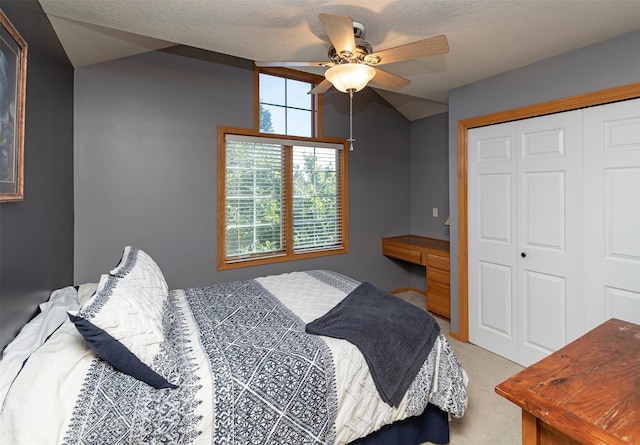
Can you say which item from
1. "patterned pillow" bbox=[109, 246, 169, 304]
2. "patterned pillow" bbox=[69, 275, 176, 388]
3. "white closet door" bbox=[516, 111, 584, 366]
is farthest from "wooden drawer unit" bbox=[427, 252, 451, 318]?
"patterned pillow" bbox=[69, 275, 176, 388]

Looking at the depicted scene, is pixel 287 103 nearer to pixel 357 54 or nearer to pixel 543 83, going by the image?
pixel 357 54

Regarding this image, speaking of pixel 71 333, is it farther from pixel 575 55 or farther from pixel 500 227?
pixel 575 55

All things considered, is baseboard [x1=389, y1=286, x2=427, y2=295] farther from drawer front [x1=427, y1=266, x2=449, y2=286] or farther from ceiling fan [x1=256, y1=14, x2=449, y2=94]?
ceiling fan [x1=256, y1=14, x2=449, y2=94]

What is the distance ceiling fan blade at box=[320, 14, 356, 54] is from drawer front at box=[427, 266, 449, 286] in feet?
8.38

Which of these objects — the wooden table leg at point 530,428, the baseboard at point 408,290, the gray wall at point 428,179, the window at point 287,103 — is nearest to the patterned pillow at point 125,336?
the wooden table leg at point 530,428

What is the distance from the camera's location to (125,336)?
4.14ft

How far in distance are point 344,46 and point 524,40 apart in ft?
4.30

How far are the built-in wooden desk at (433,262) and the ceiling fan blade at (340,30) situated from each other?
2444 mm

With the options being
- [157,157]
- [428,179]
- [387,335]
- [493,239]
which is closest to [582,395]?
[387,335]

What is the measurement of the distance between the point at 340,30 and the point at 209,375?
5.47 feet

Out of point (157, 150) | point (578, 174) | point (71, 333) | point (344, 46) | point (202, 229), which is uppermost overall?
point (344, 46)

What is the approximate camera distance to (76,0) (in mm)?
1609

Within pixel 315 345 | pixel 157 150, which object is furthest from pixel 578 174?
pixel 157 150

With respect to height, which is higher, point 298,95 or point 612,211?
point 298,95
